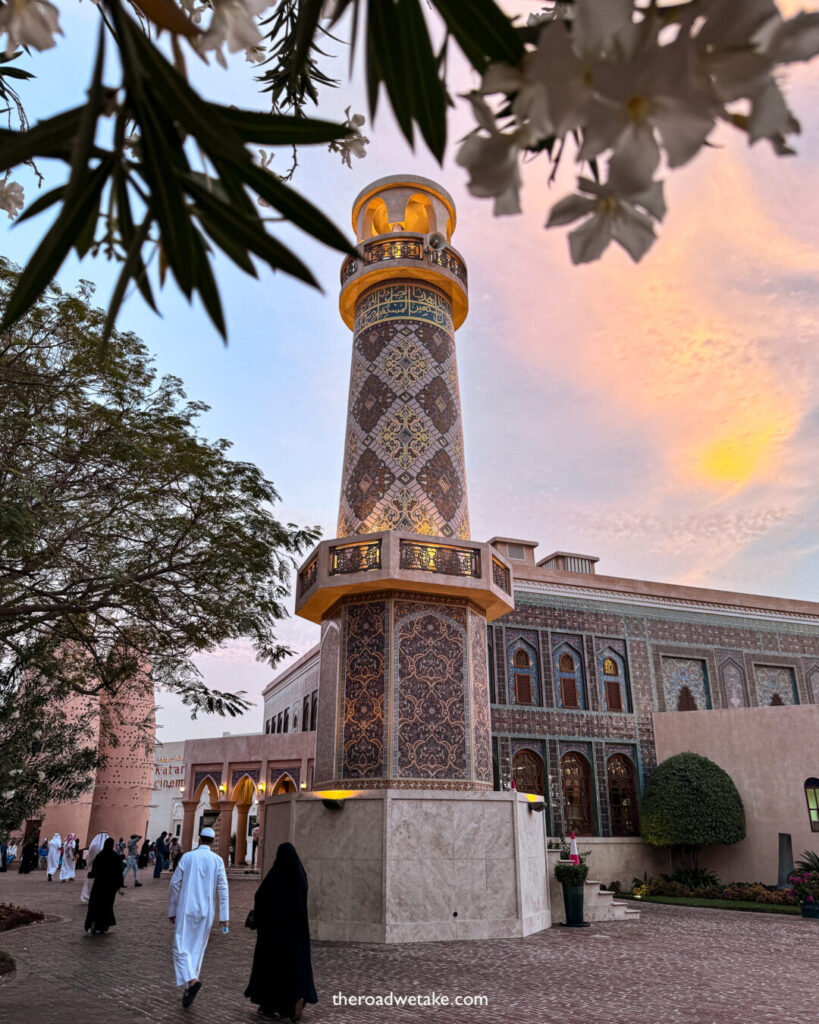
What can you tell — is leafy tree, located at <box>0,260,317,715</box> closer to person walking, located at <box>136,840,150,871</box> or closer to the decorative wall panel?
the decorative wall panel

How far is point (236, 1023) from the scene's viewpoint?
5.00 metres

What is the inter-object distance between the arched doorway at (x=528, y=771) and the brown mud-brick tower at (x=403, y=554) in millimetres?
6343

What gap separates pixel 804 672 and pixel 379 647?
541 inches

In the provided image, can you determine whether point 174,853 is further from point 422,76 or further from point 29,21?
point 422,76

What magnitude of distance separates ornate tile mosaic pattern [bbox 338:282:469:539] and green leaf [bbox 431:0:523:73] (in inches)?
353

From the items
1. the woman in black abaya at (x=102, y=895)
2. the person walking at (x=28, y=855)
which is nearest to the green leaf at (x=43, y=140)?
the woman in black abaya at (x=102, y=895)

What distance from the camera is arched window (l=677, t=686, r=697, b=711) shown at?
692 inches

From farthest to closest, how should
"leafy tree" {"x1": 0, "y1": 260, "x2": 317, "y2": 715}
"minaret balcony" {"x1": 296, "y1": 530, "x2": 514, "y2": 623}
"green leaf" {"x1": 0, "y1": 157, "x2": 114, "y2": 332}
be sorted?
"minaret balcony" {"x1": 296, "y1": 530, "x2": 514, "y2": 623} < "leafy tree" {"x1": 0, "y1": 260, "x2": 317, "y2": 715} < "green leaf" {"x1": 0, "y1": 157, "x2": 114, "y2": 332}

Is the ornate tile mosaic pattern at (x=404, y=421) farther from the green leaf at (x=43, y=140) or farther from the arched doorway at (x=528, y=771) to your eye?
the green leaf at (x=43, y=140)

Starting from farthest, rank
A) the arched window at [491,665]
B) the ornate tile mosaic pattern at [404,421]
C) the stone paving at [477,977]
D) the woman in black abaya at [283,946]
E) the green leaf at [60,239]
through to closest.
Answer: the arched window at [491,665], the ornate tile mosaic pattern at [404,421], the stone paving at [477,977], the woman in black abaya at [283,946], the green leaf at [60,239]

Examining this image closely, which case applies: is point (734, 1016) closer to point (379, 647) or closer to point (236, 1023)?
point (236, 1023)

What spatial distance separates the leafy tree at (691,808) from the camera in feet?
48.7

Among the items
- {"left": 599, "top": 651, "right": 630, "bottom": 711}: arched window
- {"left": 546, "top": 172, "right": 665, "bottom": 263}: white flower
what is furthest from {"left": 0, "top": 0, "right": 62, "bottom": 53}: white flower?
{"left": 599, "top": 651, "right": 630, "bottom": 711}: arched window

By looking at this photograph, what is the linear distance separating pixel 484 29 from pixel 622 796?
56.6 ft
